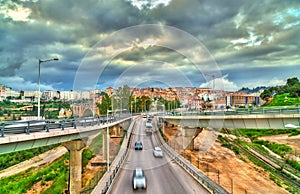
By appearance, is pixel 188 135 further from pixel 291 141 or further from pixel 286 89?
pixel 286 89

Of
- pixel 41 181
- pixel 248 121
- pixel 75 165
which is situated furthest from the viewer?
pixel 41 181

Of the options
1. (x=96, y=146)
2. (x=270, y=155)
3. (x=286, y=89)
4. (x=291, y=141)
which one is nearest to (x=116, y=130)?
(x=96, y=146)

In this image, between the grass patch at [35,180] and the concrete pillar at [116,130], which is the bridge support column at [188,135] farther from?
the grass patch at [35,180]

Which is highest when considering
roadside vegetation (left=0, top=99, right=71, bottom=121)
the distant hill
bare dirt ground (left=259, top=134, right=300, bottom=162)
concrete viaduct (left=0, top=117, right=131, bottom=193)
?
the distant hill

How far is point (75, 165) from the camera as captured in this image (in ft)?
77.6

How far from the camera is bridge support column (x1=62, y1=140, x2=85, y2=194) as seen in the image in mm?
22766

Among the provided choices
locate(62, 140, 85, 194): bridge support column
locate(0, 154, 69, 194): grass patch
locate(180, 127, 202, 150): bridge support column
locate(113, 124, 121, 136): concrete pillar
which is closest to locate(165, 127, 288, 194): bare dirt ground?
locate(180, 127, 202, 150): bridge support column

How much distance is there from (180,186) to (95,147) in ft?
115

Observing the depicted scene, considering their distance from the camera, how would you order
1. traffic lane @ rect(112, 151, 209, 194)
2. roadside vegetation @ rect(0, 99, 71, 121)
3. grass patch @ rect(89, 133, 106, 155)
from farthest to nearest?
roadside vegetation @ rect(0, 99, 71, 121), grass patch @ rect(89, 133, 106, 155), traffic lane @ rect(112, 151, 209, 194)

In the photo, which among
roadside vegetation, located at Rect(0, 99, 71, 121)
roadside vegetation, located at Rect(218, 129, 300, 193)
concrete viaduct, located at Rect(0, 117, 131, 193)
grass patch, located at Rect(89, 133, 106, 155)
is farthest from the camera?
roadside vegetation, located at Rect(0, 99, 71, 121)

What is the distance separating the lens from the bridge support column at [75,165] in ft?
74.7

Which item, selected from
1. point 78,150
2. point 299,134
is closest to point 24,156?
point 78,150

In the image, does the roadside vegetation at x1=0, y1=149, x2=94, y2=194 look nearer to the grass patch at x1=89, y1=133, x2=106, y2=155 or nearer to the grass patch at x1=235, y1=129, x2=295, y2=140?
the grass patch at x1=89, y1=133, x2=106, y2=155

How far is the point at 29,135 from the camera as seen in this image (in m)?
14.4
